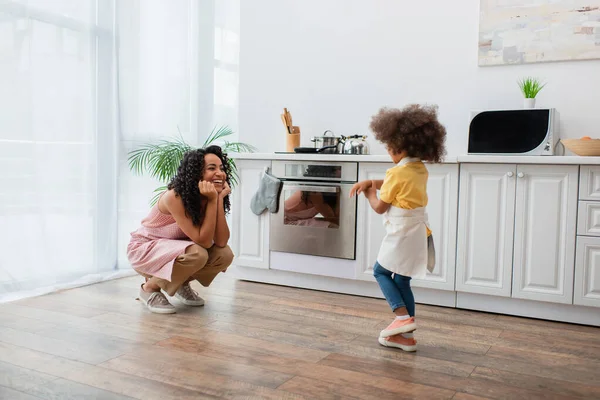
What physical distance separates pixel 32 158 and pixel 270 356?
197 cm

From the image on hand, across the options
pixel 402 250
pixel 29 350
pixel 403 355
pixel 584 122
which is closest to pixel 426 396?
pixel 403 355

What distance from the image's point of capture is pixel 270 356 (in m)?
2.39

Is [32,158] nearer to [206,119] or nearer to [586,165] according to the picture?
[206,119]

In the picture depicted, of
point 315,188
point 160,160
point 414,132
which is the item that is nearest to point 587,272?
point 414,132

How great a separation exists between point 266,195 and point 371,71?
113cm

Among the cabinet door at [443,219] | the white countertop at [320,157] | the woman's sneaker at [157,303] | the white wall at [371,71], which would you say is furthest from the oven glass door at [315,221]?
the woman's sneaker at [157,303]

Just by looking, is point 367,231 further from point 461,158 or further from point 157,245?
point 157,245

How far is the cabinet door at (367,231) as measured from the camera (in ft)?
11.4

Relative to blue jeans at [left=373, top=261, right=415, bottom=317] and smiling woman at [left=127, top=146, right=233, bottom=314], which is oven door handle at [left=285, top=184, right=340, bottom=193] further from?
blue jeans at [left=373, top=261, right=415, bottom=317]

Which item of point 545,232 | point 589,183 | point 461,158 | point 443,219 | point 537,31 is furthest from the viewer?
point 537,31

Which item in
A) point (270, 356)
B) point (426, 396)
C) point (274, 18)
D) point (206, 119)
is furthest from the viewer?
point (206, 119)

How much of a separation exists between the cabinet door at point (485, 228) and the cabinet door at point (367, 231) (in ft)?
1.58

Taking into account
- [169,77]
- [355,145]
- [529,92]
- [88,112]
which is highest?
[169,77]

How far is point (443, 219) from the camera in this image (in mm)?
3311
